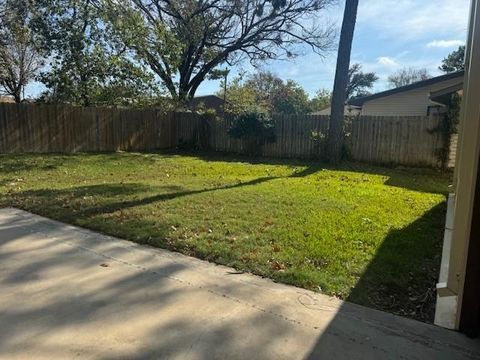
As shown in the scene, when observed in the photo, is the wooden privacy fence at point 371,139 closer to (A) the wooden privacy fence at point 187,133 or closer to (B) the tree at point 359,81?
(A) the wooden privacy fence at point 187,133

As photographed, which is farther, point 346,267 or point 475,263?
point 346,267

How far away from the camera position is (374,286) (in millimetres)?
3525

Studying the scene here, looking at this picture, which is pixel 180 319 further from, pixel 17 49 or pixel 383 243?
pixel 17 49

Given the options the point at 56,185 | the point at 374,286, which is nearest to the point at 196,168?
the point at 56,185

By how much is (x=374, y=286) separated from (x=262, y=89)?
5059cm

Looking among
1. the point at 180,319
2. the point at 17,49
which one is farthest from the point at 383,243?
the point at 17,49

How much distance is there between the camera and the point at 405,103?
1841 centimetres

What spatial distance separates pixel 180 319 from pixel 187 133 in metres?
16.6

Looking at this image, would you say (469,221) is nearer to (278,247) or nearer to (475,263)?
(475,263)

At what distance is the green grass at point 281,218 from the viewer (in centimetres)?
372

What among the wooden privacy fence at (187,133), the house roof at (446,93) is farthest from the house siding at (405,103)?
the wooden privacy fence at (187,133)

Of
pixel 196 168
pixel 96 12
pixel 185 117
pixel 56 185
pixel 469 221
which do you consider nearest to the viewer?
pixel 469 221

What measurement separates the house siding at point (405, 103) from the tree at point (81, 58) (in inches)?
416

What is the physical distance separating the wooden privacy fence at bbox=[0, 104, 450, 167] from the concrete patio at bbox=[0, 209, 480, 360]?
11131 millimetres
